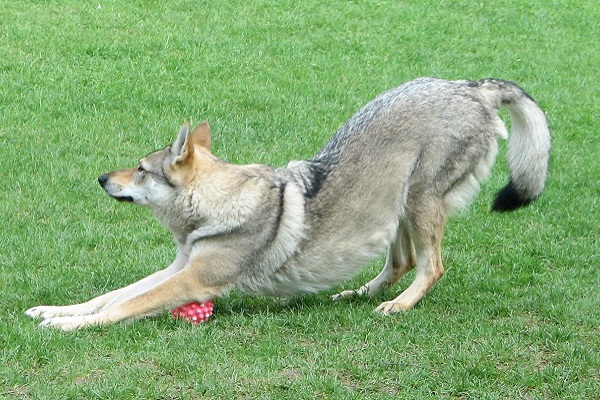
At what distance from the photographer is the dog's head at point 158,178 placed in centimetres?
660

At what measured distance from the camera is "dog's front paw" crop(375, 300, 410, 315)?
6.71 metres

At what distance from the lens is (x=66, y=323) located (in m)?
6.14

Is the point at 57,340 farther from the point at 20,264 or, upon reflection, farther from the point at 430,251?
the point at 430,251

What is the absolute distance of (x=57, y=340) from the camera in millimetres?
5781

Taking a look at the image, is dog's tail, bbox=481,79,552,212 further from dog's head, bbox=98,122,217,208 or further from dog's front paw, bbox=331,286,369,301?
dog's head, bbox=98,122,217,208

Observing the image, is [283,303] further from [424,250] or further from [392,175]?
[392,175]

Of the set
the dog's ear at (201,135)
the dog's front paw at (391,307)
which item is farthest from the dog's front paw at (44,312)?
the dog's front paw at (391,307)

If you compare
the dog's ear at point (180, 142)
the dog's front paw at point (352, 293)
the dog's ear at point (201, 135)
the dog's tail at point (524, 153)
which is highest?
the dog's ear at point (180, 142)

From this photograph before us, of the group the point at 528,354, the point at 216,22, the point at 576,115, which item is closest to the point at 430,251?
the point at 528,354

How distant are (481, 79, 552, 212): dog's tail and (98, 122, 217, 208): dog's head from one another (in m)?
2.23

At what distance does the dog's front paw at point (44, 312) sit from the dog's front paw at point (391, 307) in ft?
7.14

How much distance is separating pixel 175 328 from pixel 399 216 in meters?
1.80

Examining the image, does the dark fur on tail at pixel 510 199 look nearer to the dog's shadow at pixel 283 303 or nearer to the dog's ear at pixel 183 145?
the dog's shadow at pixel 283 303

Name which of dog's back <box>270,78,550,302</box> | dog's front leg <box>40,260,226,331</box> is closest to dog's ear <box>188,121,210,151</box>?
dog's back <box>270,78,550,302</box>
